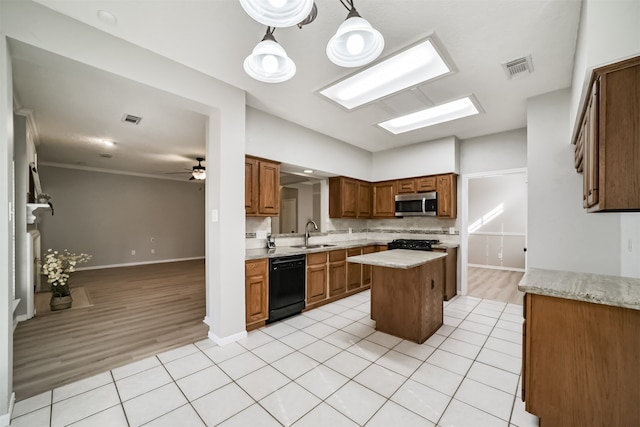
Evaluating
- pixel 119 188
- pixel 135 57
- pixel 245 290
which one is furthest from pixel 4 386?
pixel 119 188

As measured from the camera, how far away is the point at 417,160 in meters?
4.88

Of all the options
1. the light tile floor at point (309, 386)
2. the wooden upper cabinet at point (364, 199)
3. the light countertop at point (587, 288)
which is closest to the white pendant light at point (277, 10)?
the light countertop at point (587, 288)

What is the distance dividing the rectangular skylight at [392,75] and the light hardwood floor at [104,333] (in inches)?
129

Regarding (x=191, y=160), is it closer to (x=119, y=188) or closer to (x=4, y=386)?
(x=119, y=188)

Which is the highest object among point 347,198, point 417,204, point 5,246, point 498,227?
point 347,198

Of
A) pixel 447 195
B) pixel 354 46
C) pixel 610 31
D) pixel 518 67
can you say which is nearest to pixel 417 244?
pixel 447 195

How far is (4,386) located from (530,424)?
11.0ft

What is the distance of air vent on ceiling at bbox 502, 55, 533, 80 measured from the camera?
93.4 inches

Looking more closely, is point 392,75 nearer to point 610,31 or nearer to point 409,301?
point 610,31

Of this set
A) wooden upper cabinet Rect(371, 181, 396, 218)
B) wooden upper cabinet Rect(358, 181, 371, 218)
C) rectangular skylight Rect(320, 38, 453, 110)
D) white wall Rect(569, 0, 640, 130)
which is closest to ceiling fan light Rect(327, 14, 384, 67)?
rectangular skylight Rect(320, 38, 453, 110)

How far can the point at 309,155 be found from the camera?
419 cm

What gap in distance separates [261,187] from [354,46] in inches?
89.7

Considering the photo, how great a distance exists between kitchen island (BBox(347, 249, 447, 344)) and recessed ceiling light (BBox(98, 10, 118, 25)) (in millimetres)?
2800

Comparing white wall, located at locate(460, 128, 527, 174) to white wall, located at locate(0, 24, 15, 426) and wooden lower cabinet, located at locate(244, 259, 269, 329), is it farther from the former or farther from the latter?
white wall, located at locate(0, 24, 15, 426)
